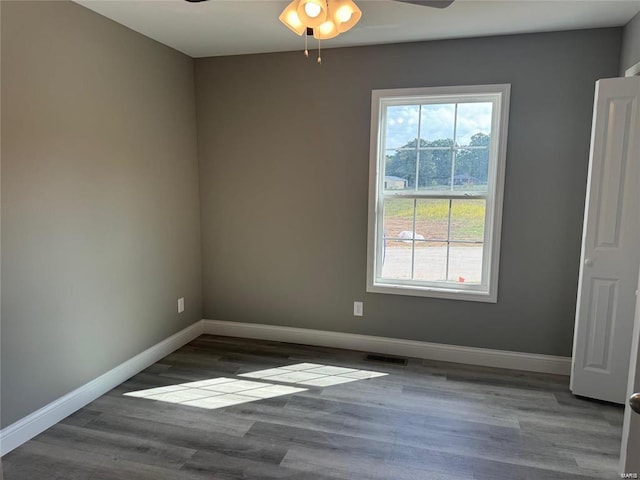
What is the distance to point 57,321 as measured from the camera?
2434 millimetres

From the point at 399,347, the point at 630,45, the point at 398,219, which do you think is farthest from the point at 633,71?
the point at 399,347

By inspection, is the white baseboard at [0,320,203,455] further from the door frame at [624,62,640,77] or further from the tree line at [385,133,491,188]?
the door frame at [624,62,640,77]

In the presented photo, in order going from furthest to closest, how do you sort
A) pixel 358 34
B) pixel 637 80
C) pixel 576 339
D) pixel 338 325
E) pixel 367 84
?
1. pixel 338 325
2. pixel 367 84
3. pixel 358 34
4. pixel 576 339
5. pixel 637 80

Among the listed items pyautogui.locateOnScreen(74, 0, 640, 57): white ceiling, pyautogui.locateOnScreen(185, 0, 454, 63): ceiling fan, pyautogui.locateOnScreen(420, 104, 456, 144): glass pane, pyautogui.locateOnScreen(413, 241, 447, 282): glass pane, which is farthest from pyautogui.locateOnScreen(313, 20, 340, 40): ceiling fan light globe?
pyautogui.locateOnScreen(413, 241, 447, 282): glass pane

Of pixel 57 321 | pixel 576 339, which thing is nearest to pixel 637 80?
pixel 576 339

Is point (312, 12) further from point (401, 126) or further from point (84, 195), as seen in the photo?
point (84, 195)

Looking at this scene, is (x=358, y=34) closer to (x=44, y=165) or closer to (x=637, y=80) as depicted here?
(x=637, y=80)

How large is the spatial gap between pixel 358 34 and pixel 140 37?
1.54 m

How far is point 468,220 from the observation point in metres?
3.19

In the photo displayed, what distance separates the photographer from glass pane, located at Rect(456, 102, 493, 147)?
3.07 metres

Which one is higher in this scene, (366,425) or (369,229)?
(369,229)

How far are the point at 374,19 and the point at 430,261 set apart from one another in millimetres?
1796

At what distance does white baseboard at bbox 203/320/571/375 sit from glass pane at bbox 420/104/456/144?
162 centimetres

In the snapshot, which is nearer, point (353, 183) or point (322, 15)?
point (322, 15)
